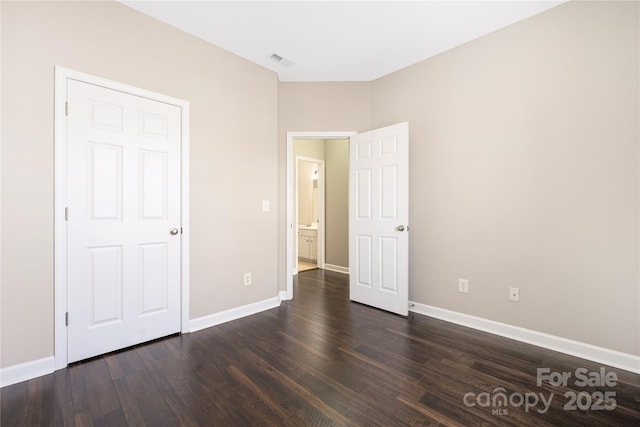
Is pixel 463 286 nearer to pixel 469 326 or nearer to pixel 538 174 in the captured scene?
pixel 469 326

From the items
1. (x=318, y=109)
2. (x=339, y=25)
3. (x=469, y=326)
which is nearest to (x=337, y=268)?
(x=469, y=326)

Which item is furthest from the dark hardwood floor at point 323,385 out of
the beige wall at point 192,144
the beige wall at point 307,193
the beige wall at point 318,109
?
the beige wall at point 307,193

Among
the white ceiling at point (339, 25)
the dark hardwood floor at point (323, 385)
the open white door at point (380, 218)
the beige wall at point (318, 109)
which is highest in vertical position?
the white ceiling at point (339, 25)

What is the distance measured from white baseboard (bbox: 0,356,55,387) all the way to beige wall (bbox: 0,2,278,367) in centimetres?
4

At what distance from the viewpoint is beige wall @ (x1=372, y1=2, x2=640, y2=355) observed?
208cm

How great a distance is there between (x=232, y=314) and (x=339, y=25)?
119 inches

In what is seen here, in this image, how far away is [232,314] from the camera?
300 cm

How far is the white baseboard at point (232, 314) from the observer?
108 inches

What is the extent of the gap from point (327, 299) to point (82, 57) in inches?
131

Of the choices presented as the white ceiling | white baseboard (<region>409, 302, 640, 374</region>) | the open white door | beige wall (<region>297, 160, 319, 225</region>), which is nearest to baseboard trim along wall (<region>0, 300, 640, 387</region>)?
white baseboard (<region>409, 302, 640, 374</region>)

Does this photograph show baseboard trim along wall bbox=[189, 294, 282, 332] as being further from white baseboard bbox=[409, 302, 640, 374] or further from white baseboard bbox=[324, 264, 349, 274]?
white baseboard bbox=[324, 264, 349, 274]

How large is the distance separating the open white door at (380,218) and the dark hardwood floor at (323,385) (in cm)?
69

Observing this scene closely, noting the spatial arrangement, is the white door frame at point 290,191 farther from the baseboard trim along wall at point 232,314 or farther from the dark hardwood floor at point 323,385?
the dark hardwood floor at point 323,385

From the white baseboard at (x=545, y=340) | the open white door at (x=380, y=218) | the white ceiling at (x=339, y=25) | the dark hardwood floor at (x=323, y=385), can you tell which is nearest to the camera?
the dark hardwood floor at (x=323, y=385)
